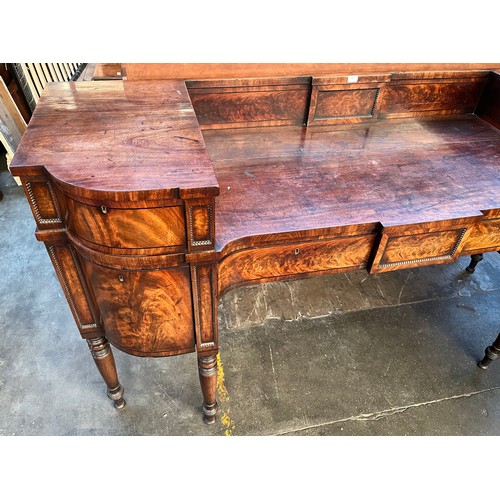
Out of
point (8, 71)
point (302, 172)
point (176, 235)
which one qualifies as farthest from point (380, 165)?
point (8, 71)

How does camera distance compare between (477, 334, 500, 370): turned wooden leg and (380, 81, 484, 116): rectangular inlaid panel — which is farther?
(477, 334, 500, 370): turned wooden leg

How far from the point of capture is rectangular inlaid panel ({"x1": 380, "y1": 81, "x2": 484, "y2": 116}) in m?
1.78

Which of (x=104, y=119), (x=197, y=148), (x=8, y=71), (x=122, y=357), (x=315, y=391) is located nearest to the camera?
(x=197, y=148)

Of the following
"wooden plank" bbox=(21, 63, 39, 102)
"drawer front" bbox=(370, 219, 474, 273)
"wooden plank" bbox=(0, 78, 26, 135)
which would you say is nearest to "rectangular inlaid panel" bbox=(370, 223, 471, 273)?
"drawer front" bbox=(370, 219, 474, 273)

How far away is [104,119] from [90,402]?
4.05 feet

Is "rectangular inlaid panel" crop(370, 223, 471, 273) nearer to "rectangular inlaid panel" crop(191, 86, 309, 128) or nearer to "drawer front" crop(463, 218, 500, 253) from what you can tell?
"drawer front" crop(463, 218, 500, 253)

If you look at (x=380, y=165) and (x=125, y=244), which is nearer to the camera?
(x=125, y=244)

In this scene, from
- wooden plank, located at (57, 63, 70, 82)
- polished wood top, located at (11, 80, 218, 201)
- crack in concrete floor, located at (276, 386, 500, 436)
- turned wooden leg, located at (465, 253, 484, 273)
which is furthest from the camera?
wooden plank, located at (57, 63, 70, 82)

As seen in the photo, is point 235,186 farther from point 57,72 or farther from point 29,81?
point 57,72

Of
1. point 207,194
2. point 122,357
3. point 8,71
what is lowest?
point 122,357

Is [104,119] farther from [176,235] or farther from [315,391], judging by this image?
[315,391]

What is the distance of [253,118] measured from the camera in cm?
170

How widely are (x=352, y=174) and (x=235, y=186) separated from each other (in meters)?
0.45

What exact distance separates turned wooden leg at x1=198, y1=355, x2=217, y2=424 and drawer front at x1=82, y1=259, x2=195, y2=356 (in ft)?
0.35
